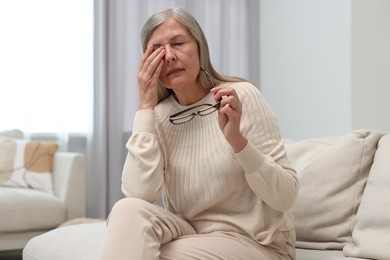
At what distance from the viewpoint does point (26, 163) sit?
3.87m

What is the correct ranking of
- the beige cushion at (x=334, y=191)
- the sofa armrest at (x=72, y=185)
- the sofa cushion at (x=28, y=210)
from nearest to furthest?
1. the beige cushion at (x=334, y=191)
2. the sofa cushion at (x=28, y=210)
3. the sofa armrest at (x=72, y=185)

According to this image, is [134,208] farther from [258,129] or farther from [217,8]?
[217,8]

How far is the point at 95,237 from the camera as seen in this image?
198cm

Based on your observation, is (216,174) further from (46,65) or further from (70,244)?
(46,65)

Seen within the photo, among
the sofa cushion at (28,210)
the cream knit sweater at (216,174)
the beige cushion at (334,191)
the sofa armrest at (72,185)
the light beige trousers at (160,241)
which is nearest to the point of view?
the light beige trousers at (160,241)

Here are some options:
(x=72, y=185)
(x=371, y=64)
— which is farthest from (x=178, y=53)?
(x=371, y=64)

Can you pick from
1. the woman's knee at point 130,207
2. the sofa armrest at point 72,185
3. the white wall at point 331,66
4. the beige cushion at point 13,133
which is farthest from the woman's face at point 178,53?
the beige cushion at point 13,133

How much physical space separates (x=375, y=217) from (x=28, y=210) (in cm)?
232

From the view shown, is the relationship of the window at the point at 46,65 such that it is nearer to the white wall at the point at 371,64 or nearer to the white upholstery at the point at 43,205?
the white upholstery at the point at 43,205

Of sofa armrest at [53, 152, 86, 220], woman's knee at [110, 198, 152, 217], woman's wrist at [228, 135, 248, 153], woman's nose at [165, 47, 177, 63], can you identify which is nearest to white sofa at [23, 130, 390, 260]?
woman's knee at [110, 198, 152, 217]

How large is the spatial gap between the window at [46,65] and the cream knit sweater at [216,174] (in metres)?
2.57

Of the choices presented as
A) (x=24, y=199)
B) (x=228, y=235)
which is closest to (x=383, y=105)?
(x=24, y=199)

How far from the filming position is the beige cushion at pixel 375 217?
166 centimetres

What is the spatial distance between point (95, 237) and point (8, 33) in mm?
2478
